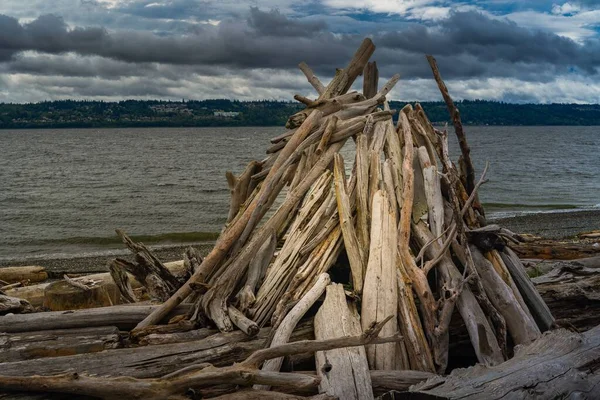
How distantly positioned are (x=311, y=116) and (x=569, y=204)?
26.9 meters

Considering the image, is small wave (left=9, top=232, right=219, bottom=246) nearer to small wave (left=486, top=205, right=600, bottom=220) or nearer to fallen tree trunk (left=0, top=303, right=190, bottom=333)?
small wave (left=486, top=205, right=600, bottom=220)

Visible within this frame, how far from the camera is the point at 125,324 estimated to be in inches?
217

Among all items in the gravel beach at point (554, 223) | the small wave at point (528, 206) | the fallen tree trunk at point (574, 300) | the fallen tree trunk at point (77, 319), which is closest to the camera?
the fallen tree trunk at point (77, 319)

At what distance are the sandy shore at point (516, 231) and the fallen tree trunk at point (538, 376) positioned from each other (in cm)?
1256

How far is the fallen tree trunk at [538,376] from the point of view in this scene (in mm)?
3861

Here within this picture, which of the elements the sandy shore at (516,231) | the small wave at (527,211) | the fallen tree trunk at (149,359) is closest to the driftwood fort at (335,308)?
the fallen tree trunk at (149,359)

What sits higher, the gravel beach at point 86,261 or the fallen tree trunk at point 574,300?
the fallen tree trunk at point 574,300

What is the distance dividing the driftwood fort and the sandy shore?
9.94 metres

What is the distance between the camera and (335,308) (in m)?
5.09

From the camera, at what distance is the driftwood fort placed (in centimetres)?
412

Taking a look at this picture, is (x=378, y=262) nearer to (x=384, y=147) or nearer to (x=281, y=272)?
(x=281, y=272)

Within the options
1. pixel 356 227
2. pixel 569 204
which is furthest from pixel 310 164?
pixel 569 204

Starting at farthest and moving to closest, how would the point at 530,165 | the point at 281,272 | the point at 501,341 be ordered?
the point at 530,165 → the point at 281,272 → the point at 501,341

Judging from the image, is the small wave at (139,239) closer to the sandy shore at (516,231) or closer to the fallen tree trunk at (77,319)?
the sandy shore at (516,231)
